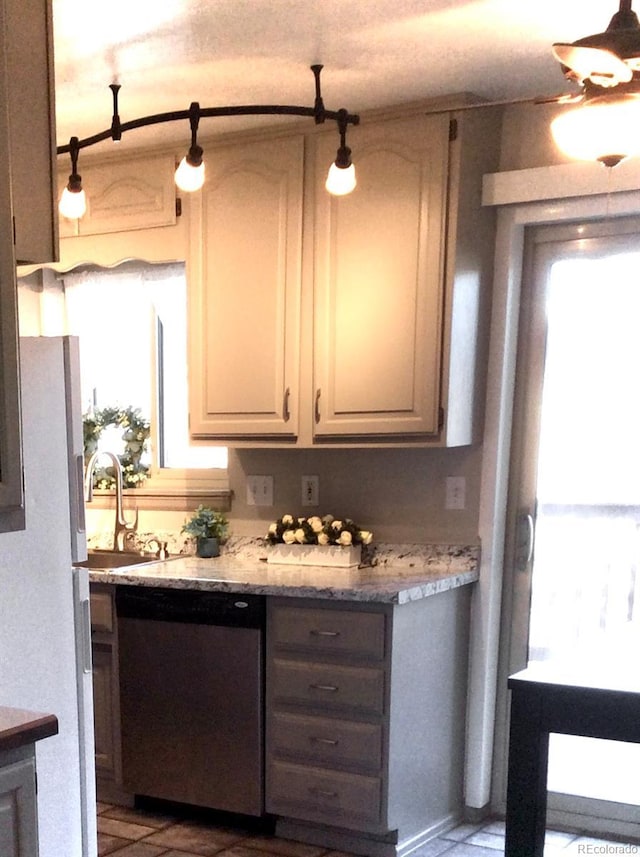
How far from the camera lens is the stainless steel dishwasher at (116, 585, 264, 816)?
3123 millimetres

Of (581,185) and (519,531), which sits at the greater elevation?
(581,185)

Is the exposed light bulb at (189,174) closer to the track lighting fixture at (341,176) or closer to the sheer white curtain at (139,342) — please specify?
the track lighting fixture at (341,176)

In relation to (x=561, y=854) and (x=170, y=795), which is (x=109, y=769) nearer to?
(x=170, y=795)

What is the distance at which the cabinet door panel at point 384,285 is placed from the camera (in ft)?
10.3

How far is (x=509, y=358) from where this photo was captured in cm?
334

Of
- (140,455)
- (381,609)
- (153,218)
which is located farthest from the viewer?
(140,455)

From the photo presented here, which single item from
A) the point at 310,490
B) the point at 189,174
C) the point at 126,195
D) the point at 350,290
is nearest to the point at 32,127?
the point at 189,174

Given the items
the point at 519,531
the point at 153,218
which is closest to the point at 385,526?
the point at 519,531

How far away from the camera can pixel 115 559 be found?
3838 mm

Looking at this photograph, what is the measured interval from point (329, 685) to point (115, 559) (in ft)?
4.12

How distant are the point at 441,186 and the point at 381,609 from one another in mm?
1442

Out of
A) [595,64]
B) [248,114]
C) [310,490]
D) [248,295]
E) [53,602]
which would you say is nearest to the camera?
[595,64]

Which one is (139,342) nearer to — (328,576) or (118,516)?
(118,516)

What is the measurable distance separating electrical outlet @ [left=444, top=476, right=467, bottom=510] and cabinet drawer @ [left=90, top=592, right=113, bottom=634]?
1.30m
